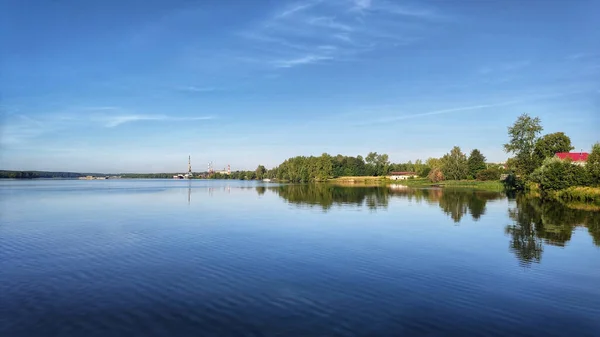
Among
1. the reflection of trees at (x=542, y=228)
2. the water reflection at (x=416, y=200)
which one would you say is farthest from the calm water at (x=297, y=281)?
the water reflection at (x=416, y=200)

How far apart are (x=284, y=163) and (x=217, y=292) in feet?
547

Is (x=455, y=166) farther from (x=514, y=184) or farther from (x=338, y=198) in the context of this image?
(x=338, y=198)

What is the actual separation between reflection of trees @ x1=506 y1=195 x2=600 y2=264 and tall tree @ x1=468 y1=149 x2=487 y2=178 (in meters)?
81.4

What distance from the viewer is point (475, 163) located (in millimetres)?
113750

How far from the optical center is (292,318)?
9062mm

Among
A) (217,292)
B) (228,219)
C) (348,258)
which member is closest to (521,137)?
(228,219)

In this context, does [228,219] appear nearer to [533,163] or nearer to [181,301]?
[181,301]

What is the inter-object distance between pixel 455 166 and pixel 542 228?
311 feet

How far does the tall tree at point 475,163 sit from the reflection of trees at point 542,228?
267 ft

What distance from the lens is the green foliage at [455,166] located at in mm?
112938

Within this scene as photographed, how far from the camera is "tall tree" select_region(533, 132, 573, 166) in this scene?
228 ft

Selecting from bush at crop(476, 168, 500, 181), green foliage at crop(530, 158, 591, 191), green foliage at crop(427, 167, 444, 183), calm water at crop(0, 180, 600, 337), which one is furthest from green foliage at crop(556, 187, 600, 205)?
green foliage at crop(427, 167, 444, 183)

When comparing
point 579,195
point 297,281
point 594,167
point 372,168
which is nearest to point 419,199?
point 579,195

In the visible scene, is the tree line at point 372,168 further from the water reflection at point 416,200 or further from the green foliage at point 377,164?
the water reflection at point 416,200
